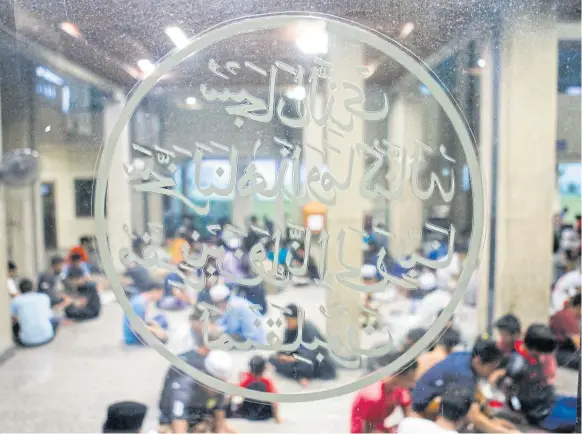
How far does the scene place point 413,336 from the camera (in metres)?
1.80

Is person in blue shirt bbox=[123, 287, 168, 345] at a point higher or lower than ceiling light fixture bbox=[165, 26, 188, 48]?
lower

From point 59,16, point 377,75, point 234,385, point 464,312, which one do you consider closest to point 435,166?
point 377,75

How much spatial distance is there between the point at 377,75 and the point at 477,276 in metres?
0.82

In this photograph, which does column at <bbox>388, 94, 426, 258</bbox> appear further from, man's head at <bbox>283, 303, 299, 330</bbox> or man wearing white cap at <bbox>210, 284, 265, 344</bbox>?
man wearing white cap at <bbox>210, 284, 265, 344</bbox>

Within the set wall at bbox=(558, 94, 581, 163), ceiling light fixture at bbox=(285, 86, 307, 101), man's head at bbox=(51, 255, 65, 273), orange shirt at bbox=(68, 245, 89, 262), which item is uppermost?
ceiling light fixture at bbox=(285, 86, 307, 101)

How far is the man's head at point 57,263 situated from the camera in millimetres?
1743

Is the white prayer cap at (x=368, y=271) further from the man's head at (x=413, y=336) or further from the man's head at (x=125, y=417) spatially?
the man's head at (x=125, y=417)

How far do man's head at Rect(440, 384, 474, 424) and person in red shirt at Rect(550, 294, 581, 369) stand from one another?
39 cm

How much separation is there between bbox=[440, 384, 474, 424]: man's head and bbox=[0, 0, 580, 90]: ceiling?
1.28 m

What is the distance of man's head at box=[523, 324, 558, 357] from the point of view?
71.9 inches

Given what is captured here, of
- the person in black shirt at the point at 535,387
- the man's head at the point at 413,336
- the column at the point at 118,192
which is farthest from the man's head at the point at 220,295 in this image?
the person in black shirt at the point at 535,387

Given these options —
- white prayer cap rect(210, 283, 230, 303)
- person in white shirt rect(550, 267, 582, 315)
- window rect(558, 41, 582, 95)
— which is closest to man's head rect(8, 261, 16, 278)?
white prayer cap rect(210, 283, 230, 303)

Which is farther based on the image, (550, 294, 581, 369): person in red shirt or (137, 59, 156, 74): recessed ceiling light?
(550, 294, 581, 369): person in red shirt

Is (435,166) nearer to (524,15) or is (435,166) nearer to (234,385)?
(524,15)
